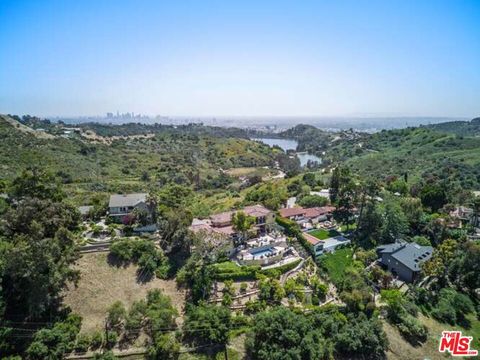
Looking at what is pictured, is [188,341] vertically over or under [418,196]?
under

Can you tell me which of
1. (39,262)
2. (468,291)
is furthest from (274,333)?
(468,291)

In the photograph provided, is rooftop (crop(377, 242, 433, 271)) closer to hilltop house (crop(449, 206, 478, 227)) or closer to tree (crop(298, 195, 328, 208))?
hilltop house (crop(449, 206, 478, 227))

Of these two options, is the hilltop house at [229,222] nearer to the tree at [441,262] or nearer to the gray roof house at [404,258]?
the gray roof house at [404,258]

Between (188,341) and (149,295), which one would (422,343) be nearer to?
(188,341)

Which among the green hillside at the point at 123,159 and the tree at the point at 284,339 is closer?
the tree at the point at 284,339

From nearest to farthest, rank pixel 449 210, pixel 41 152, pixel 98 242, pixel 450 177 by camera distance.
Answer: pixel 98 242, pixel 449 210, pixel 450 177, pixel 41 152

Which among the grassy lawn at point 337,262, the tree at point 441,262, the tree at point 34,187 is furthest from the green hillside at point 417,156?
the tree at point 34,187

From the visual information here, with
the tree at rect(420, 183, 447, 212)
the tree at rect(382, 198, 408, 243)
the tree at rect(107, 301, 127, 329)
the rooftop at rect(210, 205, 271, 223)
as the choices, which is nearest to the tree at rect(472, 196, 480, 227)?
the tree at rect(420, 183, 447, 212)
